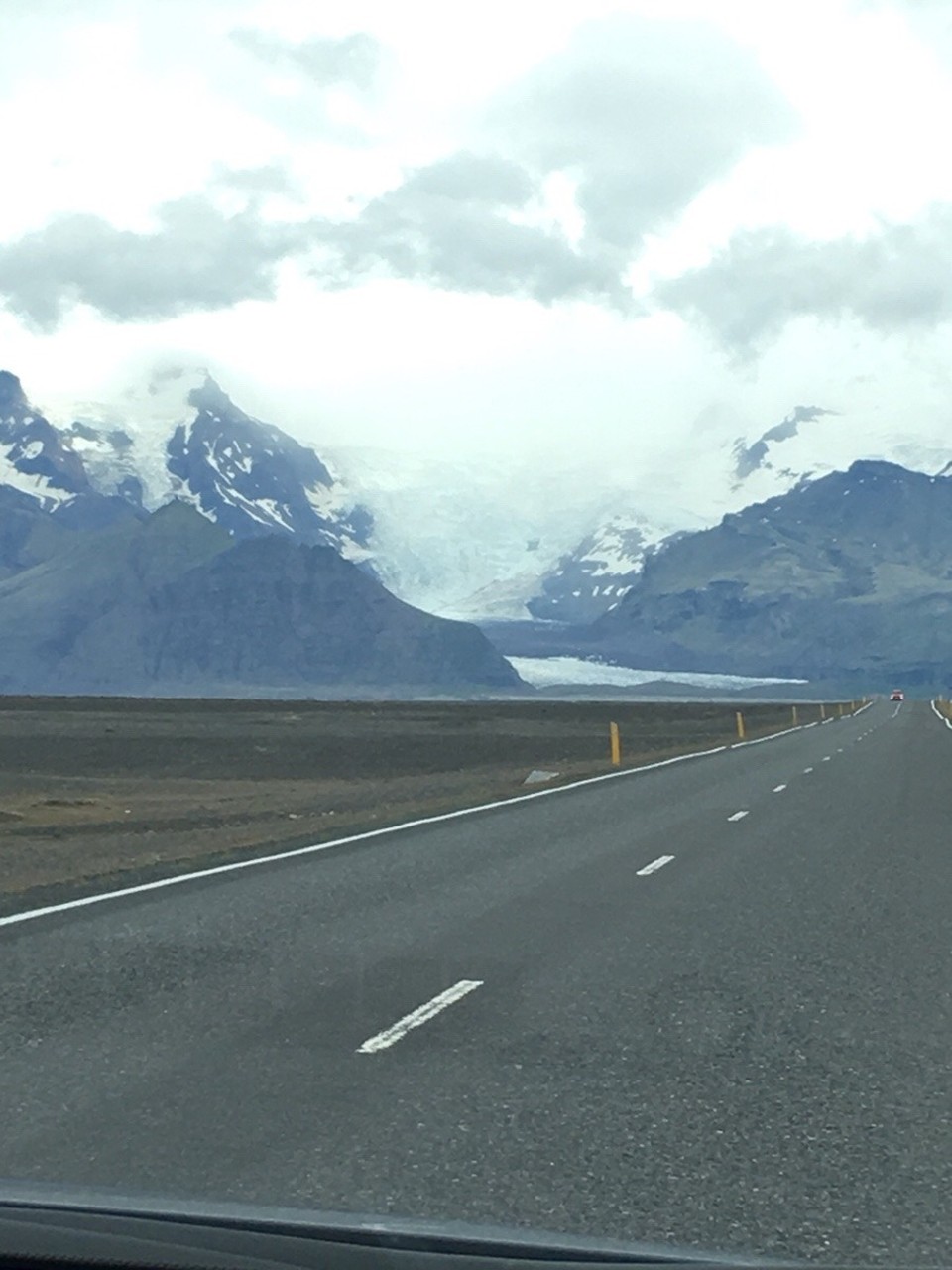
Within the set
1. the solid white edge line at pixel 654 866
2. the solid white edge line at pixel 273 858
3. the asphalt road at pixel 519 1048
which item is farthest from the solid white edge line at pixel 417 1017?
the solid white edge line at pixel 654 866

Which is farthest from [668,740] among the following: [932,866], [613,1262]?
[613,1262]

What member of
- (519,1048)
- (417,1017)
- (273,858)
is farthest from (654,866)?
(519,1048)

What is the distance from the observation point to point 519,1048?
8281 millimetres

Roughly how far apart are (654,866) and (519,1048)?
8.37 meters

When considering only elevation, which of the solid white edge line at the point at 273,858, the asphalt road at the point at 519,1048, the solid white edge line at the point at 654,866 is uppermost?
the solid white edge line at the point at 273,858

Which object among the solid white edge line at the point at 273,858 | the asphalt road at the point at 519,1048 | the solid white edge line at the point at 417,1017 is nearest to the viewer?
the asphalt road at the point at 519,1048

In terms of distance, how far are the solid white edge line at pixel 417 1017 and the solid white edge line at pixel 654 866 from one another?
596 cm

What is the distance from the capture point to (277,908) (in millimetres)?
13500

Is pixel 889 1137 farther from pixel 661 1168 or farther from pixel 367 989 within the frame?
pixel 367 989

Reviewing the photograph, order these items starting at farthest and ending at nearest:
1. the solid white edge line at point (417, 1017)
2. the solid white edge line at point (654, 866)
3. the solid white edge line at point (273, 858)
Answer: the solid white edge line at point (654, 866)
the solid white edge line at point (273, 858)
the solid white edge line at point (417, 1017)

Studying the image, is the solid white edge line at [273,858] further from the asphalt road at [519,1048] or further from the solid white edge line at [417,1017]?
the solid white edge line at [417,1017]

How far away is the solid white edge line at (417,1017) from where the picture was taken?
27.4 ft

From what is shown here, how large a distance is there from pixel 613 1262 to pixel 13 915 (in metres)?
9.72

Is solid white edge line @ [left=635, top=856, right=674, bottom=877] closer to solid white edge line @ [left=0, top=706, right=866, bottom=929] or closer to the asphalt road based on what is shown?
the asphalt road
